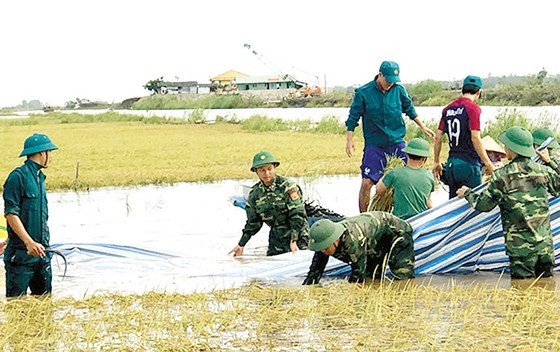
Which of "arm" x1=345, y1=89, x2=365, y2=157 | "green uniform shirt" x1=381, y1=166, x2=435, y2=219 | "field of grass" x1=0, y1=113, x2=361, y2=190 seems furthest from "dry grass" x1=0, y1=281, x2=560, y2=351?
"field of grass" x1=0, y1=113, x2=361, y2=190

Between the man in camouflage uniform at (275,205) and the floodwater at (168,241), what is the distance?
303 millimetres

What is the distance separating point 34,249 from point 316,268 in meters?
2.29

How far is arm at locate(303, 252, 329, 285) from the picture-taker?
25.0 ft

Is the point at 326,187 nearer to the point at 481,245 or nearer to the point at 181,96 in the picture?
the point at 481,245

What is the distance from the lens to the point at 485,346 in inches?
221

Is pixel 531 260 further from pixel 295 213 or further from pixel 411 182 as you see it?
pixel 295 213

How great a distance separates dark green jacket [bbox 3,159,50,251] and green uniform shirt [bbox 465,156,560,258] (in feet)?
11.7

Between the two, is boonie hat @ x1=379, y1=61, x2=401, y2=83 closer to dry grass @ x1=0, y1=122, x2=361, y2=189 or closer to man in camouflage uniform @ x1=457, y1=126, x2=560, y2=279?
man in camouflage uniform @ x1=457, y1=126, x2=560, y2=279

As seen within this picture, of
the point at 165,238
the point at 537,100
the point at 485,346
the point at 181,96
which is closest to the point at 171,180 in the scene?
the point at 165,238

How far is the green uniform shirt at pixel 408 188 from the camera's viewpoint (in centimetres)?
848

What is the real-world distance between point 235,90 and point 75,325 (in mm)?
114932

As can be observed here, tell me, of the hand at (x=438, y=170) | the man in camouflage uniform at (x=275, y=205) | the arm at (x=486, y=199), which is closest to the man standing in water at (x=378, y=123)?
the hand at (x=438, y=170)

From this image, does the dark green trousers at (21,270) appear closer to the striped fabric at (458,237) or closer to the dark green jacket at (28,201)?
the dark green jacket at (28,201)

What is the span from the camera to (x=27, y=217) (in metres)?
7.46
